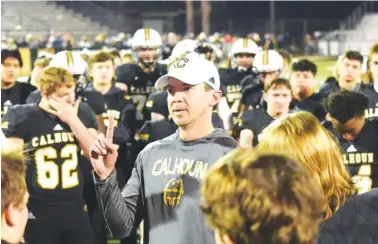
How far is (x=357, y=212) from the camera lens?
260 centimetres

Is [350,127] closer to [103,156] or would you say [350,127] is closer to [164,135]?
[164,135]

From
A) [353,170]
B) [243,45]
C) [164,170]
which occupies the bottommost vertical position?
[353,170]

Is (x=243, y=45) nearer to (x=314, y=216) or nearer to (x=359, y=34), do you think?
(x=314, y=216)

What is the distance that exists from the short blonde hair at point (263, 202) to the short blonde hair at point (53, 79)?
2.77 m

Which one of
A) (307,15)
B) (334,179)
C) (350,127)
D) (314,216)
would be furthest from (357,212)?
(307,15)

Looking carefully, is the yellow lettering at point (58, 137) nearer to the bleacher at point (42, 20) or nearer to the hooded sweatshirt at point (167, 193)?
the hooded sweatshirt at point (167, 193)

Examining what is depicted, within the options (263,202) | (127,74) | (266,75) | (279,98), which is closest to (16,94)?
(127,74)

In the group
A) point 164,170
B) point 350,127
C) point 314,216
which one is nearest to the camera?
point 314,216

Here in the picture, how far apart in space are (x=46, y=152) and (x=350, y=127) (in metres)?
2.07

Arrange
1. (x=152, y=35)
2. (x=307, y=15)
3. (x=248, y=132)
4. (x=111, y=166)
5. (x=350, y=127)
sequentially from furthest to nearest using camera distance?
(x=307, y=15), (x=152, y=35), (x=248, y=132), (x=350, y=127), (x=111, y=166)

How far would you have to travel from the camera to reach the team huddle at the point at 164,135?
115 inches

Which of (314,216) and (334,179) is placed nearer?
(314,216)

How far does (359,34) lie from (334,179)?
114 ft

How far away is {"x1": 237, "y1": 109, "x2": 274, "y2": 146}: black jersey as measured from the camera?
5477mm
